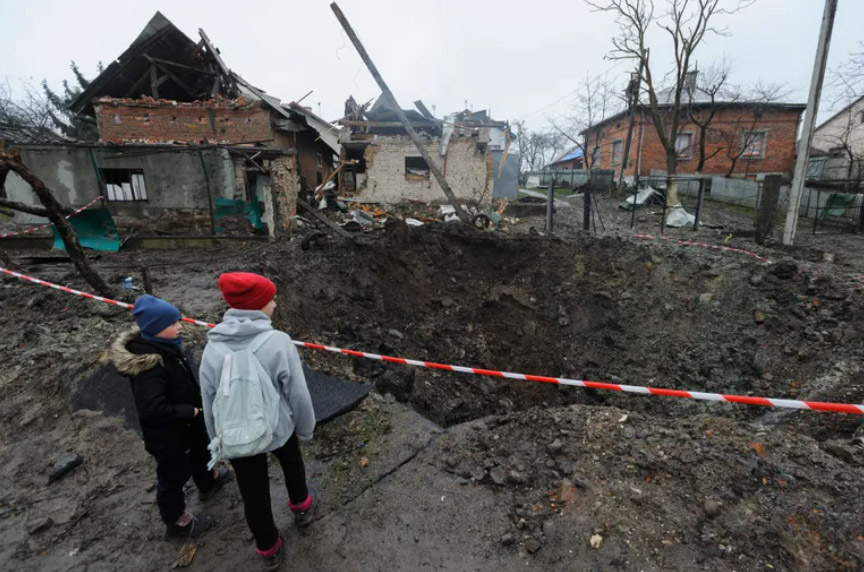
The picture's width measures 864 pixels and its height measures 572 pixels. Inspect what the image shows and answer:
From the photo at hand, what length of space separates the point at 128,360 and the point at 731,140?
30.2m

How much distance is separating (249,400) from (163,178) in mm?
11752

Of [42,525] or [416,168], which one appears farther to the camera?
[416,168]

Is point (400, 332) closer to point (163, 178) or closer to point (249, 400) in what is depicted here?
point (249, 400)

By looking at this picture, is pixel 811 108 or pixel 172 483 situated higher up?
pixel 811 108

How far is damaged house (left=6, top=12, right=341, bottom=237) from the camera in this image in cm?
1073

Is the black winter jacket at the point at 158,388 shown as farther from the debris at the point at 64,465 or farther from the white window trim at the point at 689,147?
the white window trim at the point at 689,147

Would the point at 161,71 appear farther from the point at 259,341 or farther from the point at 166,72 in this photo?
the point at 259,341

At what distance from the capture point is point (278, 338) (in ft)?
6.61

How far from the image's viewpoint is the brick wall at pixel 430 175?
16875 mm

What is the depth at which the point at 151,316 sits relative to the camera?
7.00 ft

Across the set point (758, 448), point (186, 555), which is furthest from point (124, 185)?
point (758, 448)

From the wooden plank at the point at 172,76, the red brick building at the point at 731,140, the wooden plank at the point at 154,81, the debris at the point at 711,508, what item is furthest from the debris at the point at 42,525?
the red brick building at the point at 731,140

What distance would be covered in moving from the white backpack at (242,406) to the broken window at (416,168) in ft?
52.6

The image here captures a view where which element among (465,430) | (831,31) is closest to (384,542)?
(465,430)
